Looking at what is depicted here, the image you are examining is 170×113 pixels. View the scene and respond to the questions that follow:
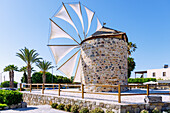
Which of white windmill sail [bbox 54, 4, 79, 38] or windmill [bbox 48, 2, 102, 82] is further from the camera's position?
white windmill sail [bbox 54, 4, 79, 38]

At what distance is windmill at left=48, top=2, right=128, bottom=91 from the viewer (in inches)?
540

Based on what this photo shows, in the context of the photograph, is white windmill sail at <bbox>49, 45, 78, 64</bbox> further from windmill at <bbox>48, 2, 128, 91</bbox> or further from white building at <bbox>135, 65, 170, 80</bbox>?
white building at <bbox>135, 65, 170, 80</bbox>

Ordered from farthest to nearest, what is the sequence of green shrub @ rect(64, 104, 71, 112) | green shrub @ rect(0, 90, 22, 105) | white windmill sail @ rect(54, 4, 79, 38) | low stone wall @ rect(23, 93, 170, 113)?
white windmill sail @ rect(54, 4, 79, 38) → green shrub @ rect(0, 90, 22, 105) → green shrub @ rect(64, 104, 71, 112) → low stone wall @ rect(23, 93, 170, 113)

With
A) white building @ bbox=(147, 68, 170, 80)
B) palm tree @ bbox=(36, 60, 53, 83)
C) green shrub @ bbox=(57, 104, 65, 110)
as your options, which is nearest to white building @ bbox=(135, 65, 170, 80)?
white building @ bbox=(147, 68, 170, 80)

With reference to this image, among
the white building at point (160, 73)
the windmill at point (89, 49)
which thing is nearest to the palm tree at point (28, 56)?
the windmill at point (89, 49)

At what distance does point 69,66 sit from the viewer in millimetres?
16594

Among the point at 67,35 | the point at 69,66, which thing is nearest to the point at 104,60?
the point at 69,66

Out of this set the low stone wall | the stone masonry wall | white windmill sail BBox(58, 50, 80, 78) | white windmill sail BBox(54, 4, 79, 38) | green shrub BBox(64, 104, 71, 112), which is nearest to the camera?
the low stone wall

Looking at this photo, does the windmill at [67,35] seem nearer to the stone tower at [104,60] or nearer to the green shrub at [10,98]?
the stone tower at [104,60]

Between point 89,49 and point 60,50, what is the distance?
3.40 meters

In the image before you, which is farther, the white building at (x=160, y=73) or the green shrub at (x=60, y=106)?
the white building at (x=160, y=73)

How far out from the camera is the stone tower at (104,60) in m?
Answer: 13.6

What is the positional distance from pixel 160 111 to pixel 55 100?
20.8 feet

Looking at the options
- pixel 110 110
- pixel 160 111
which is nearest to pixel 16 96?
pixel 110 110
